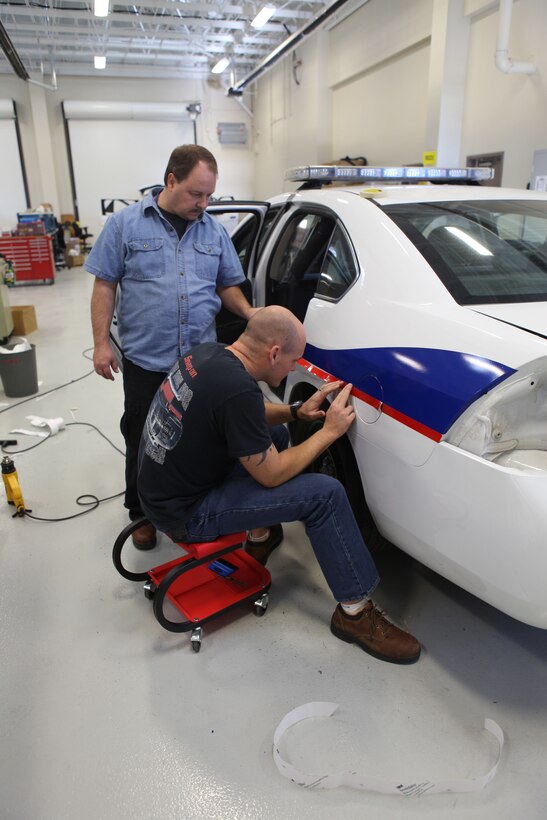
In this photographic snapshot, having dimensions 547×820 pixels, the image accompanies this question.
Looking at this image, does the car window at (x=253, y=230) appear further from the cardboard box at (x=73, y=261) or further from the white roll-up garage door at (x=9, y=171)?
the white roll-up garage door at (x=9, y=171)

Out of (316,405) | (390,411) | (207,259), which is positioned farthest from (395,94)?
(390,411)

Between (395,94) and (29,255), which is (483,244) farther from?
(29,255)

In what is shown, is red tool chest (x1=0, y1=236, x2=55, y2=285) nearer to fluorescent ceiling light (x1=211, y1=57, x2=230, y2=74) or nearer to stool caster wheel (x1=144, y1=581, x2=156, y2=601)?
fluorescent ceiling light (x1=211, y1=57, x2=230, y2=74)

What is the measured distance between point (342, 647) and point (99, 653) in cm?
80

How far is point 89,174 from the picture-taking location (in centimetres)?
1505

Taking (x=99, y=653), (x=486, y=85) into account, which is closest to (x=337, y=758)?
(x=99, y=653)

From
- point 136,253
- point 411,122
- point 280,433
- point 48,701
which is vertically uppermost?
point 411,122

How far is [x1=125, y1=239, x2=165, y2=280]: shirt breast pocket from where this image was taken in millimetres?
2256

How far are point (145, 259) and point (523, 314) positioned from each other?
1.38m

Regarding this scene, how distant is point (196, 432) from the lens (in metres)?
1.75

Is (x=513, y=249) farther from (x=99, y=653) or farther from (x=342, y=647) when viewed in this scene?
(x=99, y=653)

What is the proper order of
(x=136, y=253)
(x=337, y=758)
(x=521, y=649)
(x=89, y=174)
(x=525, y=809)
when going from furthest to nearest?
1. (x=89, y=174)
2. (x=136, y=253)
3. (x=521, y=649)
4. (x=337, y=758)
5. (x=525, y=809)

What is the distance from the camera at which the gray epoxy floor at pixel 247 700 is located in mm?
1452

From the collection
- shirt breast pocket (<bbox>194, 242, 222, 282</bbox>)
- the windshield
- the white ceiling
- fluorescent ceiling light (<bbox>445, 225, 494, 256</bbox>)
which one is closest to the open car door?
shirt breast pocket (<bbox>194, 242, 222, 282</bbox>)
